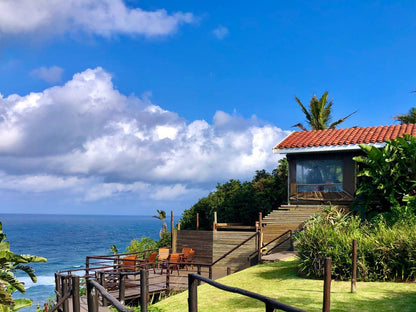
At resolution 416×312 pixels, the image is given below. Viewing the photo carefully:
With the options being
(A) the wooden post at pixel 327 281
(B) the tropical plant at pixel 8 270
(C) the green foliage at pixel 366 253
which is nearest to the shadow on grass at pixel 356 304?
(C) the green foliage at pixel 366 253

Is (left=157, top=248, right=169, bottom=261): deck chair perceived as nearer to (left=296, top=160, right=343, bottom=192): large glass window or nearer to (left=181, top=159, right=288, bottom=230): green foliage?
(left=181, top=159, right=288, bottom=230): green foliage

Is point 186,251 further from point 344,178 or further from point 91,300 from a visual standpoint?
point 91,300

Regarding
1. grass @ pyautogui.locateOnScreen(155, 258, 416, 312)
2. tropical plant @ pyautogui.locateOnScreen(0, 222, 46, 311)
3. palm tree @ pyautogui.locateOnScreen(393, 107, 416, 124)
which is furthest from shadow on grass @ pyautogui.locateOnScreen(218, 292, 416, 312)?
palm tree @ pyautogui.locateOnScreen(393, 107, 416, 124)

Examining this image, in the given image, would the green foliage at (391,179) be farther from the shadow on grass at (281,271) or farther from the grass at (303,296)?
the grass at (303,296)

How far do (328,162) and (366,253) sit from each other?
30.8 feet

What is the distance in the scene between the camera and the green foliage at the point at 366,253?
39.1ft

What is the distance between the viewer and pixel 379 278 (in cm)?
1200

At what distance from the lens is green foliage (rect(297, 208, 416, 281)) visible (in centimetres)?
1193

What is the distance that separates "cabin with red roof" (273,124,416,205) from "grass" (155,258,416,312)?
8185 mm

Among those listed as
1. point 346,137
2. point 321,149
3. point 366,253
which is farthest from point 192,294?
point 346,137

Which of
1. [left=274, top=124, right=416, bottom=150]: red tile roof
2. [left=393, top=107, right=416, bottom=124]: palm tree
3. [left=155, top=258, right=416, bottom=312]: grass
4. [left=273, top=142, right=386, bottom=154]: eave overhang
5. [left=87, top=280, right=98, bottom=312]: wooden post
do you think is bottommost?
[left=155, top=258, right=416, bottom=312]: grass

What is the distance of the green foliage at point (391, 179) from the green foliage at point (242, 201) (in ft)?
32.1

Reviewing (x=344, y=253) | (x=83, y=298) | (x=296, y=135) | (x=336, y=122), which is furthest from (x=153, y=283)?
(x=336, y=122)

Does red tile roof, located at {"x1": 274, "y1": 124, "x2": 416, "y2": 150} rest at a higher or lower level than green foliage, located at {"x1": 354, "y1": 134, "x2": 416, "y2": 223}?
higher
